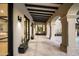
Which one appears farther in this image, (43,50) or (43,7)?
(43,7)

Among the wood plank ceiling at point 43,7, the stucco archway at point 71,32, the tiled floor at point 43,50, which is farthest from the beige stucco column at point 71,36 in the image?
the wood plank ceiling at point 43,7

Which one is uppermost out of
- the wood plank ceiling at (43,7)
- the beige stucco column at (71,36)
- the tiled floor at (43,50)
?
the wood plank ceiling at (43,7)

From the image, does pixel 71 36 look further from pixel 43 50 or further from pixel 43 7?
pixel 43 7

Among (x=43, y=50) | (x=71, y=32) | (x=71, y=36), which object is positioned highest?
(x=71, y=32)

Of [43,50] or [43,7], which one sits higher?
[43,7]

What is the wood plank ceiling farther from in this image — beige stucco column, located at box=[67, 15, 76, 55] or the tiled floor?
the tiled floor

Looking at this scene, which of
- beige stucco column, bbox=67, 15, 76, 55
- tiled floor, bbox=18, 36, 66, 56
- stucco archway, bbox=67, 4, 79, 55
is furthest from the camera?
beige stucco column, bbox=67, 15, 76, 55

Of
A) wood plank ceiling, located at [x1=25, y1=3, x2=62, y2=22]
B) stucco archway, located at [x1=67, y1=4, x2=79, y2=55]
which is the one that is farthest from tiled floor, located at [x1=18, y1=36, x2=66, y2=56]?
wood plank ceiling, located at [x1=25, y1=3, x2=62, y2=22]

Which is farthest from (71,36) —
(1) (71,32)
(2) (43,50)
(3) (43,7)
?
(3) (43,7)

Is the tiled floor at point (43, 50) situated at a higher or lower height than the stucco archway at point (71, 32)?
lower

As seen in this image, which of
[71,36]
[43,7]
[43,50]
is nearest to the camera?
[71,36]

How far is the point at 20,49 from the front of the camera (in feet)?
20.9

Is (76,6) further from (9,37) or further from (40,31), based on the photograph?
(40,31)

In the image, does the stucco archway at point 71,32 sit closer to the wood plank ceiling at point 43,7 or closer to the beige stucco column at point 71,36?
the beige stucco column at point 71,36
